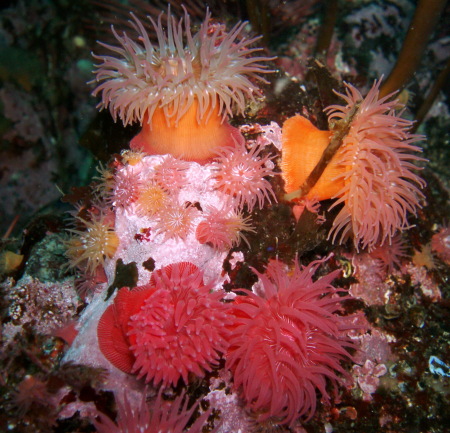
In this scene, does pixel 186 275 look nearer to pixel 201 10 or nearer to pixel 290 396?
pixel 290 396

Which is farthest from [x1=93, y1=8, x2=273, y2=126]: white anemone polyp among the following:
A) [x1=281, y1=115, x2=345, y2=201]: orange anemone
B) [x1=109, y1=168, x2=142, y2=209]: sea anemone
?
[x1=281, y1=115, x2=345, y2=201]: orange anemone

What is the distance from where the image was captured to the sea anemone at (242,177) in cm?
294

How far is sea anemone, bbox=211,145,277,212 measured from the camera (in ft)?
9.66

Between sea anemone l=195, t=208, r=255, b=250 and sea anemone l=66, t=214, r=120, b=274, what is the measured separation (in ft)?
2.55

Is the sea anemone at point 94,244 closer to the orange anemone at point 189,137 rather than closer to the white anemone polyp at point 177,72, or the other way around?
the orange anemone at point 189,137

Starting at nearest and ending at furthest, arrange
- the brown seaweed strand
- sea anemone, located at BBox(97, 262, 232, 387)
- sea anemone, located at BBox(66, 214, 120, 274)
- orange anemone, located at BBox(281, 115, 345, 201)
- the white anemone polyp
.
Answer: sea anemone, located at BBox(97, 262, 232, 387) < the white anemone polyp < sea anemone, located at BBox(66, 214, 120, 274) < orange anemone, located at BBox(281, 115, 345, 201) < the brown seaweed strand

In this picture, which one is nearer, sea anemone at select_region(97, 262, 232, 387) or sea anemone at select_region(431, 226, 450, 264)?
sea anemone at select_region(97, 262, 232, 387)

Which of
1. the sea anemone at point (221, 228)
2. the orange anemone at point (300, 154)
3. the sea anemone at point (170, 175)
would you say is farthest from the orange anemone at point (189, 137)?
the sea anemone at point (221, 228)

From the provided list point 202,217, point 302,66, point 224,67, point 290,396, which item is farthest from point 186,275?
point 302,66

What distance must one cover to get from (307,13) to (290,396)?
539cm

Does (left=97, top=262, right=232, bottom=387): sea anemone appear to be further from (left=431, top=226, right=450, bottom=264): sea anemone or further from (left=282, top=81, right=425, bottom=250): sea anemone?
(left=431, top=226, right=450, bottom=264): sea anemone

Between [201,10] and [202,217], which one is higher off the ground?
[201,10]

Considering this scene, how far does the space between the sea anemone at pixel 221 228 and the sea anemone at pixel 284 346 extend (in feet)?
1.47

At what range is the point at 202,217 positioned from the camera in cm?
304
